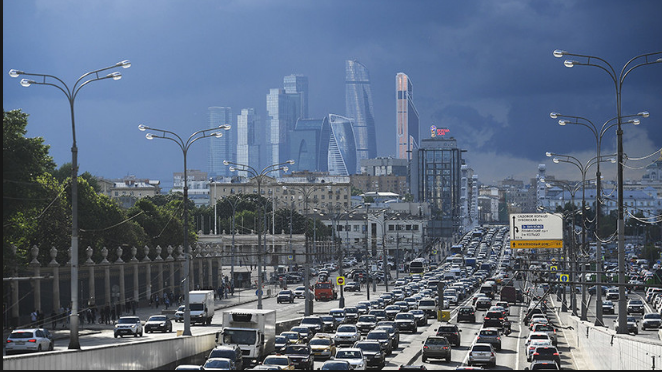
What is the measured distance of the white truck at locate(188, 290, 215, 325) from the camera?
2699 inches

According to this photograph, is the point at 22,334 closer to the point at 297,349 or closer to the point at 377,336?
the point at 297,349

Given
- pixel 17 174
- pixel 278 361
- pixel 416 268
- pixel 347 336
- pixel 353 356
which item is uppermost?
pixel 17 174

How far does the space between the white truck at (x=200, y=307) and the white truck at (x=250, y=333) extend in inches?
807

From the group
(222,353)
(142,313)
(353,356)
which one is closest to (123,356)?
(222,353)

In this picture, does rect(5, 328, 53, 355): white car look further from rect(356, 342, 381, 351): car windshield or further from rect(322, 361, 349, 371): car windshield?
rect(322, 361, 349, 371): car windshield

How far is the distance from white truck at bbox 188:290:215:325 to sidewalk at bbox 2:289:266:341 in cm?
529

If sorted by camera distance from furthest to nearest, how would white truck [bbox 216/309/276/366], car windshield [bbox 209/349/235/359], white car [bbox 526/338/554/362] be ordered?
white car [bbox 526/338/554/362], white truck [bbox 216/309/276/366], car windshield [bbox 209/349/235/359]

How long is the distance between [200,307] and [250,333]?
78.2ft

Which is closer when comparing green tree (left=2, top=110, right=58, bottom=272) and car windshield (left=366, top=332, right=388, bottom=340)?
car windshield (left=366, top=332, right=388, bottom=340)

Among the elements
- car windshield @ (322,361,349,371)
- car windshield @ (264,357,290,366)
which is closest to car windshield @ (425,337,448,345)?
car windshield @ (264,357,290,366)

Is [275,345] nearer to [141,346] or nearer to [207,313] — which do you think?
[141,346]

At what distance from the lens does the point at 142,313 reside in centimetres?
8025

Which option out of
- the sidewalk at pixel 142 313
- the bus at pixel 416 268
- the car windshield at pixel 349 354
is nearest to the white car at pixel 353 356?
the car windshield at pixel 349 354

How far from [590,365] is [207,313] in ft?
100
